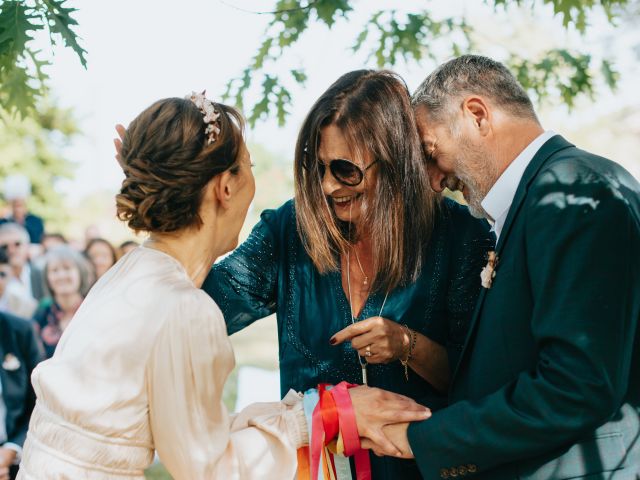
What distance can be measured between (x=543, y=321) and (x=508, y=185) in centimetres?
59

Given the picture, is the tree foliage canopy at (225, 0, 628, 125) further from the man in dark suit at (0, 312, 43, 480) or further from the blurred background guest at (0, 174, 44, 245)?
the blurred background guest at (0, 174, 44, 245)

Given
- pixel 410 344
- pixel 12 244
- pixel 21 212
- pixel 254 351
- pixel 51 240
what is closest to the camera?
pixel 410 344

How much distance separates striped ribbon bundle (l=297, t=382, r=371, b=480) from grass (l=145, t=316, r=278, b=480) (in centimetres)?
741

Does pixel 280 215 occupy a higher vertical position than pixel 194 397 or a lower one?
higher

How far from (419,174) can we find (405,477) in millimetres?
1155

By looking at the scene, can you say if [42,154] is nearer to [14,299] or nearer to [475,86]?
[14,299]

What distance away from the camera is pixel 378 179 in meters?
3.21

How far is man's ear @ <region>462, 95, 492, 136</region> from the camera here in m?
2.80

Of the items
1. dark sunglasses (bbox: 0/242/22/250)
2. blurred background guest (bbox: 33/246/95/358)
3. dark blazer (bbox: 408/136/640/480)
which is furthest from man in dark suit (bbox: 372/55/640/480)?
dark sunglasses (bbox: 0/242/22/250)

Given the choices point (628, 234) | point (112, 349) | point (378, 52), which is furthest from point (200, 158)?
point (378, 52)

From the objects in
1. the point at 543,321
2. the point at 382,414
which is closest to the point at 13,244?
the point at 382,414

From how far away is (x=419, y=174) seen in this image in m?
3.18

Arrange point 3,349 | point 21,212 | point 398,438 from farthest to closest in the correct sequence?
point 21,212
point 3,349
point 398,438

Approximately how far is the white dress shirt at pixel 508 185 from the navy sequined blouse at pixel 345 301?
408mm
